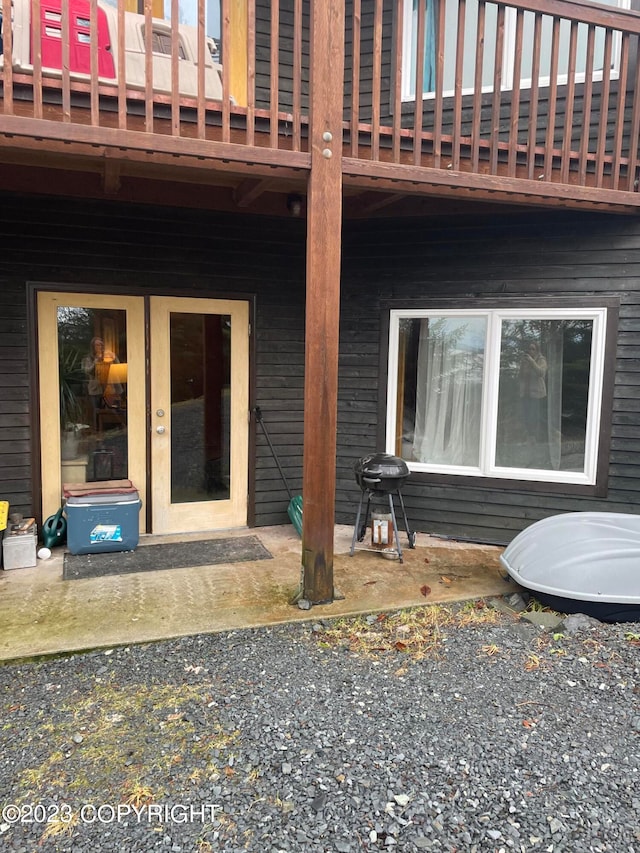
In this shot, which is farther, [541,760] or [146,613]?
[146,613]

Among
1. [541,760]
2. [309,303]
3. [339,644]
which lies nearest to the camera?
[541,760]

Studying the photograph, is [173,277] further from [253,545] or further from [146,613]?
[146,613]

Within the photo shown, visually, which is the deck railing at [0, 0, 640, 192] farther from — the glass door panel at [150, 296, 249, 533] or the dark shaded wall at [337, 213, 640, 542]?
the glass door panel at [150, 296, 249, 533]

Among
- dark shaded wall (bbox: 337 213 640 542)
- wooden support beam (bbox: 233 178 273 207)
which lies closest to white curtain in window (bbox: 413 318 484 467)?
dark shaded wall (bbox: 337 213 640 542)

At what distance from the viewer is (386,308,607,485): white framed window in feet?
14.0

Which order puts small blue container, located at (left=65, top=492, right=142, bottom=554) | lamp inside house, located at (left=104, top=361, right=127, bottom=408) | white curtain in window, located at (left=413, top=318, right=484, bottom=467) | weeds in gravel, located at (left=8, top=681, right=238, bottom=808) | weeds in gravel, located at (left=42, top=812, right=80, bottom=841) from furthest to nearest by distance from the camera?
white curtain in window, located at (left=413, top=318, right=484, bottom=467) → lamp inside house, located at (left=104, top=361, right=127, bottom=408) → small blue container, located at (left=65, top=492, right=142, bottom=554) → weeds in gravel, located at (left=8, top=681, right=238, bottom=808) → weeds in gravel, located at (left=42, top=812, right=80, bottom=841)

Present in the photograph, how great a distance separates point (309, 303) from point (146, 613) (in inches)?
72.5

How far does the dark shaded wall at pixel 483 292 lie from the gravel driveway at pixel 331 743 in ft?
5.00

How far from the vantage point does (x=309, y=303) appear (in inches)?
120

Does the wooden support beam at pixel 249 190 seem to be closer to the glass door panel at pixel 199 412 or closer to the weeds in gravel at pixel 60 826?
the glass door panel at pixel 199 412

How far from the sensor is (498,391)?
4.45 metres

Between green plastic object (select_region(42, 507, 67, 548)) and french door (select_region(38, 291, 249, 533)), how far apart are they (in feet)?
0.49

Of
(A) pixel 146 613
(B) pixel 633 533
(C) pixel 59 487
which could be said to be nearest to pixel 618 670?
(B) pixel 633 533

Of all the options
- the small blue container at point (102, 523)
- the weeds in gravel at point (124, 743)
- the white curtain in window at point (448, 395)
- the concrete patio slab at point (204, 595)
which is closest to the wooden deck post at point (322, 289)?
the concrete patio slab at point (204, 595)
